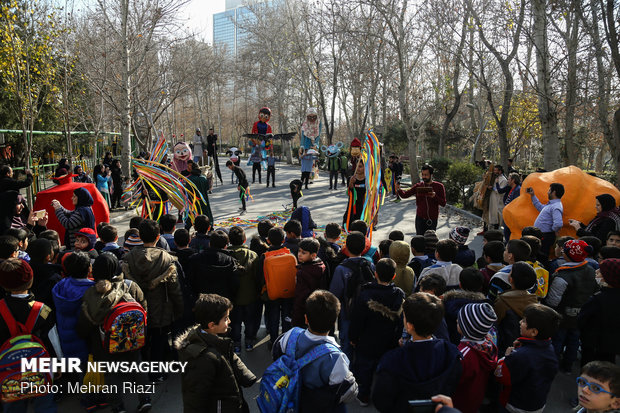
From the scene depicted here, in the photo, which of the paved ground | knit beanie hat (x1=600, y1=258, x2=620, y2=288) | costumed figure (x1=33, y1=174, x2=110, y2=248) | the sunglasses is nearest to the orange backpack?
the paved ground

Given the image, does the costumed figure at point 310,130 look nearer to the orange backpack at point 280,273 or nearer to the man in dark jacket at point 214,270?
the orange backpack at point 280,273

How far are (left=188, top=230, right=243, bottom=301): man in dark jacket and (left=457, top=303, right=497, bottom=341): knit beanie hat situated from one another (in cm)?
239

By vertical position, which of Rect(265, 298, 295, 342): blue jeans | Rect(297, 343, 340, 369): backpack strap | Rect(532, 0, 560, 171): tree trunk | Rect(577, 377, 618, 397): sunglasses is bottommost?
Rect(265, 298, 295, 342): blue jeans

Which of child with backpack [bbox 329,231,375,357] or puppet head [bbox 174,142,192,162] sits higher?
puppet head [bbox 174,142,192,162]

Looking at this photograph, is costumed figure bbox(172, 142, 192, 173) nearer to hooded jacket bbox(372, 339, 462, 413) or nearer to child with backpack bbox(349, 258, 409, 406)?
child with backpack bbox(349, 258, 409, 406)

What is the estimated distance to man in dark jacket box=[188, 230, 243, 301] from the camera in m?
4.36

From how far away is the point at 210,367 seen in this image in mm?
A: 2688

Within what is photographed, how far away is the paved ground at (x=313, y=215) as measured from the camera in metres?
4.02

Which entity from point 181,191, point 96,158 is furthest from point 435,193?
point 96,158

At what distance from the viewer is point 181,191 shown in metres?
8.08

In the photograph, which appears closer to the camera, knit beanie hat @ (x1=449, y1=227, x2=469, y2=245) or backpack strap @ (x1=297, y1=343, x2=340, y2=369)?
backpack strap @ (x1=297, y1=343, x2=340, y2=369)

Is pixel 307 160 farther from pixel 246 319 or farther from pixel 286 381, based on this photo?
pixel 286 381

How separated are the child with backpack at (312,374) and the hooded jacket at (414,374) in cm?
25

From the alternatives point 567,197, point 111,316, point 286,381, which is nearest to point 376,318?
point 286,381
